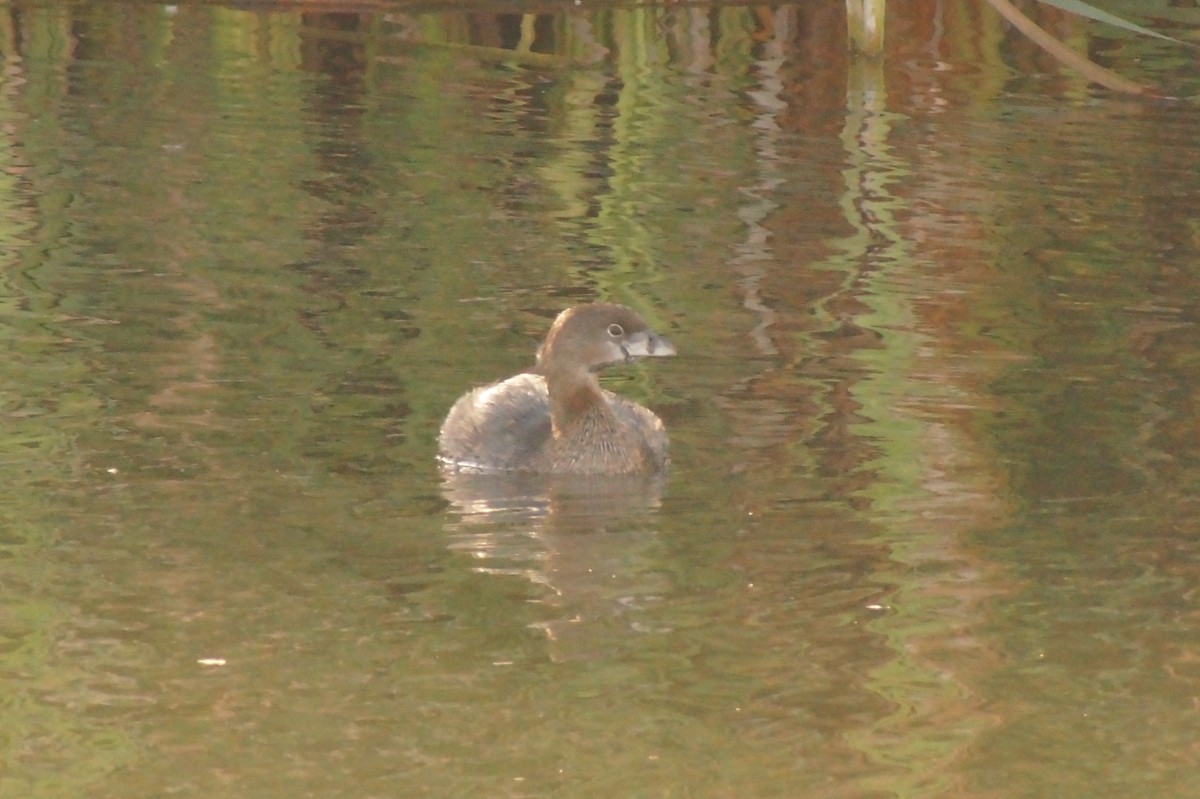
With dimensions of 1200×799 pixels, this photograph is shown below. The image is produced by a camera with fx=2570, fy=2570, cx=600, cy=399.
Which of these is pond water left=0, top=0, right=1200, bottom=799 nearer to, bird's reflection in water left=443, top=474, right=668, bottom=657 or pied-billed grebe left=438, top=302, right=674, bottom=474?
bird's reflection in water left=443, top=474, right=668, bottom=657

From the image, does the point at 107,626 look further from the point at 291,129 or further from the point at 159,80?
the point at 159,80

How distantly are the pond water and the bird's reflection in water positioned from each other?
0.9 inches

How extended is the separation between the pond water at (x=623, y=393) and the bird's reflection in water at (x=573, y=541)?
23 millimetres

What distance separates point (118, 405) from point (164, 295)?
5.35 ft

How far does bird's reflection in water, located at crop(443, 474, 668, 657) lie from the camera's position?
6.16m

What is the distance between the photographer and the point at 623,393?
353 inches

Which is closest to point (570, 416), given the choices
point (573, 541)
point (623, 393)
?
point (623, 393)

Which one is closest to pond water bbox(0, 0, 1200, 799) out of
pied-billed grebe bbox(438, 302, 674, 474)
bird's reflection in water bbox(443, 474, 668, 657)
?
bird's reflection in water bbox(443, 474, 668, 657)

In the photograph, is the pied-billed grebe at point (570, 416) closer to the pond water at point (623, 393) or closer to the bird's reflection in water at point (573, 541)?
the bird's reflection in water at point (573, 541)

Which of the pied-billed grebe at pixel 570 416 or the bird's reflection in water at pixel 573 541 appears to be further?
the pied-billed grebe at pixel 570 416

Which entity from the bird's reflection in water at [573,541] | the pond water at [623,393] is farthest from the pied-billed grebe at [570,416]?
the pond water at [623,393]

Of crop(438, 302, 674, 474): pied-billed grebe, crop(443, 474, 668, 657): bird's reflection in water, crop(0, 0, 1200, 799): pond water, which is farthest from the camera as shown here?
crop(438, 302, 674, 474): pied-billed grebe

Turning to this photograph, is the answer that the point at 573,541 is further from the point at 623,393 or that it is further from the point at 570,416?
the point at 623,393

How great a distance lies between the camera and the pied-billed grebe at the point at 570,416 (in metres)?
7.84
